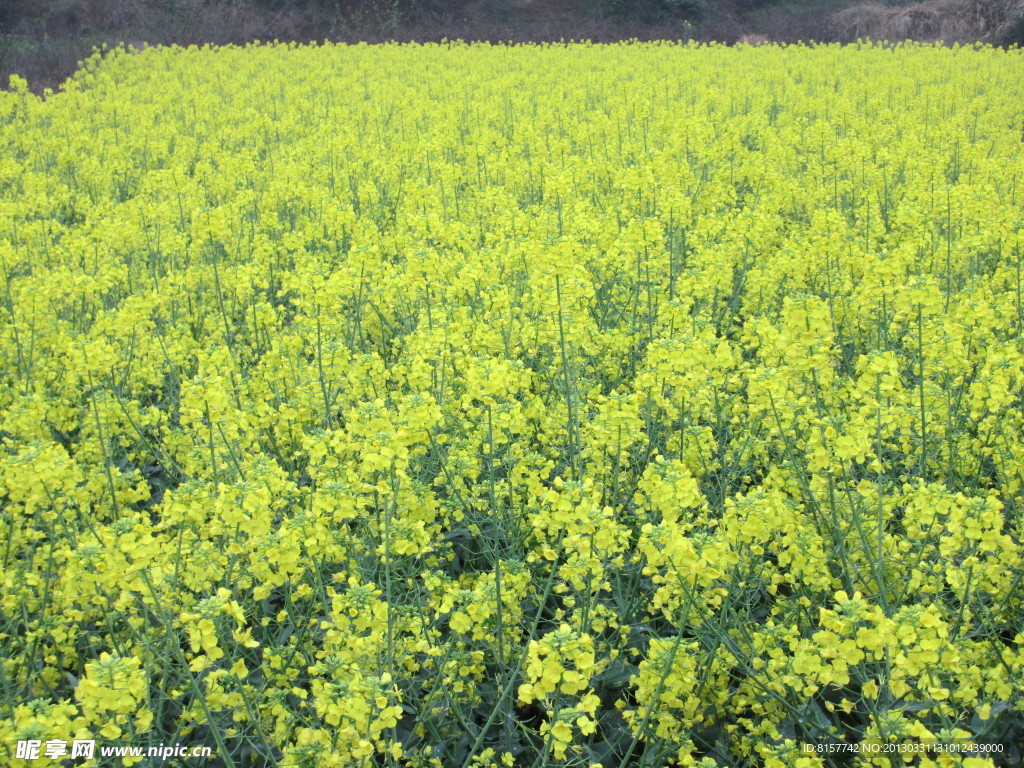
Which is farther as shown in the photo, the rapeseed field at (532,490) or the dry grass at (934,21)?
the dry grass at (934,21)

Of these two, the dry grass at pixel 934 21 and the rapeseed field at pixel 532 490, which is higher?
the dry grass at pixel 934 21

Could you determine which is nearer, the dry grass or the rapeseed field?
the rapeseed field

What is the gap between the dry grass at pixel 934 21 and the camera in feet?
82.6

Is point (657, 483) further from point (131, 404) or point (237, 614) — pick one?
point (131, 404)

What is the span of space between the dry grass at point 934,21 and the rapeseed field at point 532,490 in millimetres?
22183

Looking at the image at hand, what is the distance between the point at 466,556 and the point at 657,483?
155 cm

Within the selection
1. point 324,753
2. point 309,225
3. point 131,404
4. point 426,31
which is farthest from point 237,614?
point 426,31

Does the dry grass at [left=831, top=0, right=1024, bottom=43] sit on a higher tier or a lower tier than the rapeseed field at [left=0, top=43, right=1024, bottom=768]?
higher

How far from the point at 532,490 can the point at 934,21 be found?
1227 inches

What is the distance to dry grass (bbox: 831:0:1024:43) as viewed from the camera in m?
25.2

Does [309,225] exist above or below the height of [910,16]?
below

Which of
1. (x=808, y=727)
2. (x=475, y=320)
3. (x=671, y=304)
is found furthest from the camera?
(x=475, y=320)

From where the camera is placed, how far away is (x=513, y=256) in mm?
5598

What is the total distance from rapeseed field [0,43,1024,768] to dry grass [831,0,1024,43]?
72.8 ft
